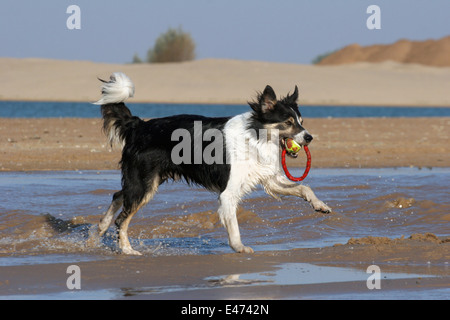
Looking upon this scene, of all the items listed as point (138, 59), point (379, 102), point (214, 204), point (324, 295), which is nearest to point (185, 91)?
point (379, 102)

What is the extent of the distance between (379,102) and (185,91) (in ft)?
53.9

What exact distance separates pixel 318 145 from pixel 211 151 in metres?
9.04

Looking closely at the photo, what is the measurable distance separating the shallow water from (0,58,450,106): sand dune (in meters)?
47.0

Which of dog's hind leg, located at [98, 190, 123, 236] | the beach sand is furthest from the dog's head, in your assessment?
dog's hind leg, located at [98, 190, 123, 236]

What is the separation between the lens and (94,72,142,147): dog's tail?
24.8 feet

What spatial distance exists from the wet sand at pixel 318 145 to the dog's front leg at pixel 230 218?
6.03m

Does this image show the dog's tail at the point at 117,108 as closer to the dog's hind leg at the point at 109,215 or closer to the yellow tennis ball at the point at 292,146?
the dog's hind leg at the point at 109,215

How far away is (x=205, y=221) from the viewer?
870 centimetres

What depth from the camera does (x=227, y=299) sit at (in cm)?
500

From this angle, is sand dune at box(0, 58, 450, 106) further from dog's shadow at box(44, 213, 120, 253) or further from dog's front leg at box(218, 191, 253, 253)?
dog's front leg at box(218, 191, 253, 253)

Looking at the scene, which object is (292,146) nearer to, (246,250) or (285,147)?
(285,147)

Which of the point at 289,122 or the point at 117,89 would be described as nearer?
the point at 289,122

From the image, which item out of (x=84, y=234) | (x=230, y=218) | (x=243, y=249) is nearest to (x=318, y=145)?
(x=84, y=234)
